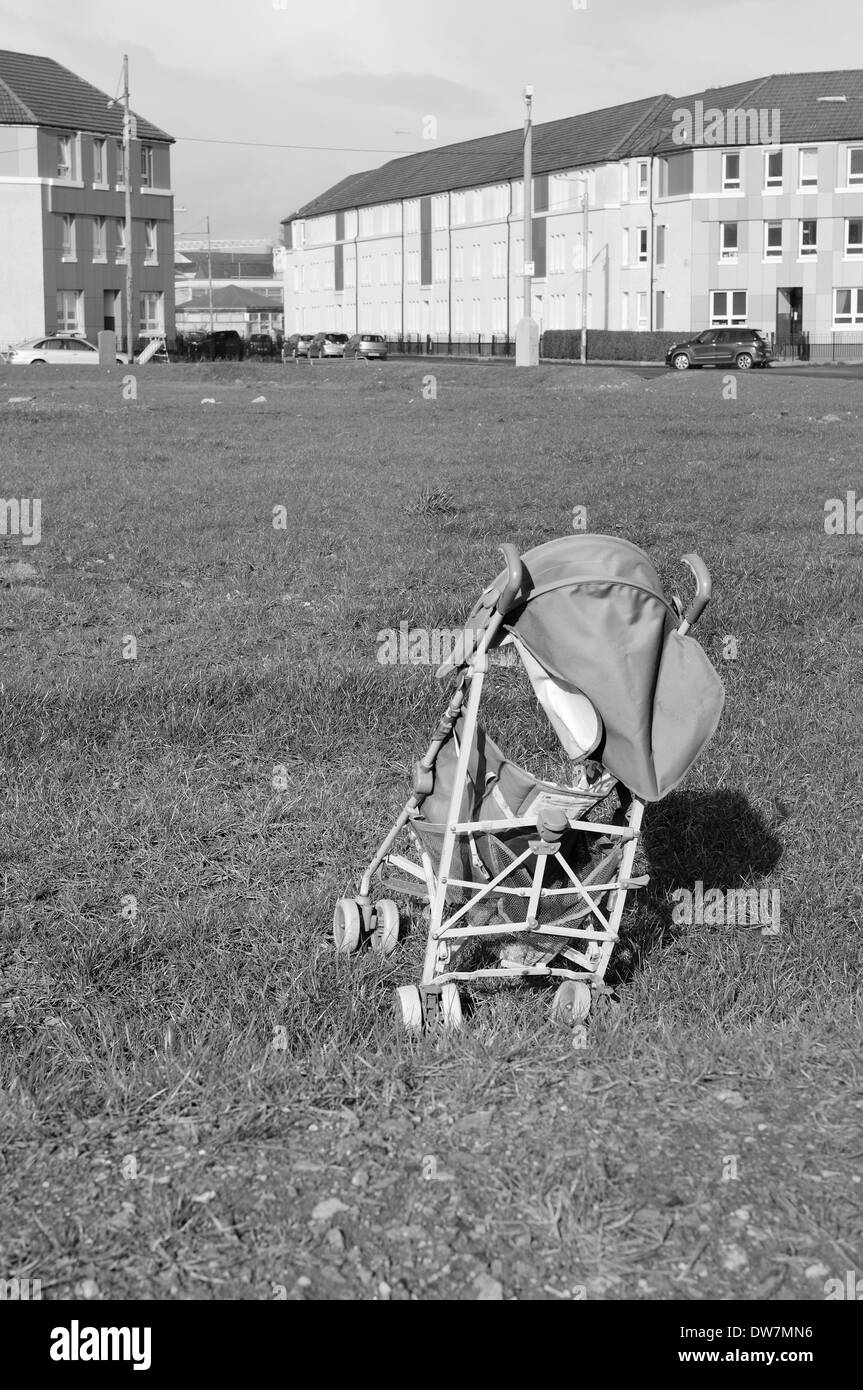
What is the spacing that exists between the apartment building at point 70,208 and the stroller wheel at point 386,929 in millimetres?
62127

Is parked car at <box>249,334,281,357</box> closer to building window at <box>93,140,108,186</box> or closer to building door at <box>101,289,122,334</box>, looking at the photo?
building door at <box>101,289,122,334</box>

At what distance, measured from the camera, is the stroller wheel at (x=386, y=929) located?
4.85 m

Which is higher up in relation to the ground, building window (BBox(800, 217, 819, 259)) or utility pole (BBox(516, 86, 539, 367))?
building window (BBox(800, 217, 819, 259))

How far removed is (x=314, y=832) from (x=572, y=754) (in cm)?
197

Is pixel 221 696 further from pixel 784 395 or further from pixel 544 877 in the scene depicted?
pixel 784 395

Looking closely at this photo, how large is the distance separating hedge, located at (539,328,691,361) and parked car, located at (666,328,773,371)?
14.2 feet

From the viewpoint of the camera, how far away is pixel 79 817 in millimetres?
5965

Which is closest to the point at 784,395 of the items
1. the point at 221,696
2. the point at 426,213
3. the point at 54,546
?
the point at 54,546

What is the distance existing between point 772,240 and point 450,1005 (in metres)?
68.8

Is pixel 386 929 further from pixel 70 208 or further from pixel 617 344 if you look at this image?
pixel 70 208

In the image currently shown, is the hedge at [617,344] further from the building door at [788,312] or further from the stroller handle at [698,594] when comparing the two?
the stroller handle at [698,594]

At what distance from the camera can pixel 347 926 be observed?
4.84 metres

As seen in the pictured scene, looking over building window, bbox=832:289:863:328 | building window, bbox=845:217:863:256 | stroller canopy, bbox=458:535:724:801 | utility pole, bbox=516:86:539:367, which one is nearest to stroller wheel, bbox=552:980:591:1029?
stroller canopy, bbox=458:535:724:801

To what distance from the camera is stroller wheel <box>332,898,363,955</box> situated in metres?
4.84
